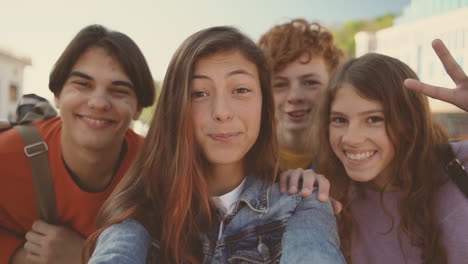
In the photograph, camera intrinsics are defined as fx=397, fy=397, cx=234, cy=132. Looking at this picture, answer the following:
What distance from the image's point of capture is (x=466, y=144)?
7.36 feet

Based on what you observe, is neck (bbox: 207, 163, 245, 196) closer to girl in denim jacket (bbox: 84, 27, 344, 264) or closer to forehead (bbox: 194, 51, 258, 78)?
girl in denim jacket (bbox: 84, 27, 344, 264)

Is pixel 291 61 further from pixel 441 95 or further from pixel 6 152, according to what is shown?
pixel 6 152

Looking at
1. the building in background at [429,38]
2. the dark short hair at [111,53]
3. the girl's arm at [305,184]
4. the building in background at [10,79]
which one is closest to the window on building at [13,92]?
the building in background at [10,79]

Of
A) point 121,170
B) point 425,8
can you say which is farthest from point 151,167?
point 425,8

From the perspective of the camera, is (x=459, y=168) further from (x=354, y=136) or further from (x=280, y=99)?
(x=280, y=99)

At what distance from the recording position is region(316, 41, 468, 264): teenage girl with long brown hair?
2.11 metres

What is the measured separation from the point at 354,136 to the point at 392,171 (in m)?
0.40

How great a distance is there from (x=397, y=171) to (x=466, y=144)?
397 millimetres

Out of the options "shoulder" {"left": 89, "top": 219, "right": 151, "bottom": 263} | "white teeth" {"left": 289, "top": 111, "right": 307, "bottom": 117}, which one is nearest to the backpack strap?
"shoulder" {"left": 89, "top": 219, "right": 151, "bottom": 263}

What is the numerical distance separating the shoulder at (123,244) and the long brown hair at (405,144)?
3.74 ft

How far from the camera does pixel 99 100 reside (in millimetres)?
2668

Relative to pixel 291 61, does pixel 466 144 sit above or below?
below

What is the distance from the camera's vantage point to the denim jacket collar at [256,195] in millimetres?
1744

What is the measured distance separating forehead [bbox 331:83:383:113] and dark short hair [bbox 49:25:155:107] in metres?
1.40
